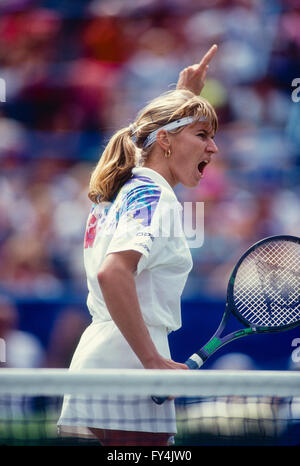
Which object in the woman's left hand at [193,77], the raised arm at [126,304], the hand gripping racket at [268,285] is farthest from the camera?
the woman's left hand at [193,77]

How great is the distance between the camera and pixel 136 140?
2188 mm

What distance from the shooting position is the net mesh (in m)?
2.42

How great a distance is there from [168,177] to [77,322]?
6.89 feet

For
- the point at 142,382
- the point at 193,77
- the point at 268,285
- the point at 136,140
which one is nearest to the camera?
the point at 142,382

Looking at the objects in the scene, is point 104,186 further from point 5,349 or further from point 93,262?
point 5,349

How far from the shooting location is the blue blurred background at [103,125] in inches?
167

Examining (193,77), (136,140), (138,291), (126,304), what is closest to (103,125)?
(193,77)

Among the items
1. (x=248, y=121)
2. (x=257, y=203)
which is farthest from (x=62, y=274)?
(x=248, y=121)

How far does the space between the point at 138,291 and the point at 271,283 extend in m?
0.73

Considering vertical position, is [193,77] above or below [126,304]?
above

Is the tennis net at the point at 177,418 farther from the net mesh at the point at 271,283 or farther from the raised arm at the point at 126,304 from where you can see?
the net mesh at the point at 271,283

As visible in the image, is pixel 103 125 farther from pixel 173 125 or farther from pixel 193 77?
pixel 173 125

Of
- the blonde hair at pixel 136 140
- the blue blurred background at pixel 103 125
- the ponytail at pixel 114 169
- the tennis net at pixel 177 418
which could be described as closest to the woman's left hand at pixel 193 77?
the blonde hair at pixel 136 140

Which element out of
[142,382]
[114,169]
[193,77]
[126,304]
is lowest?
[142,382]
